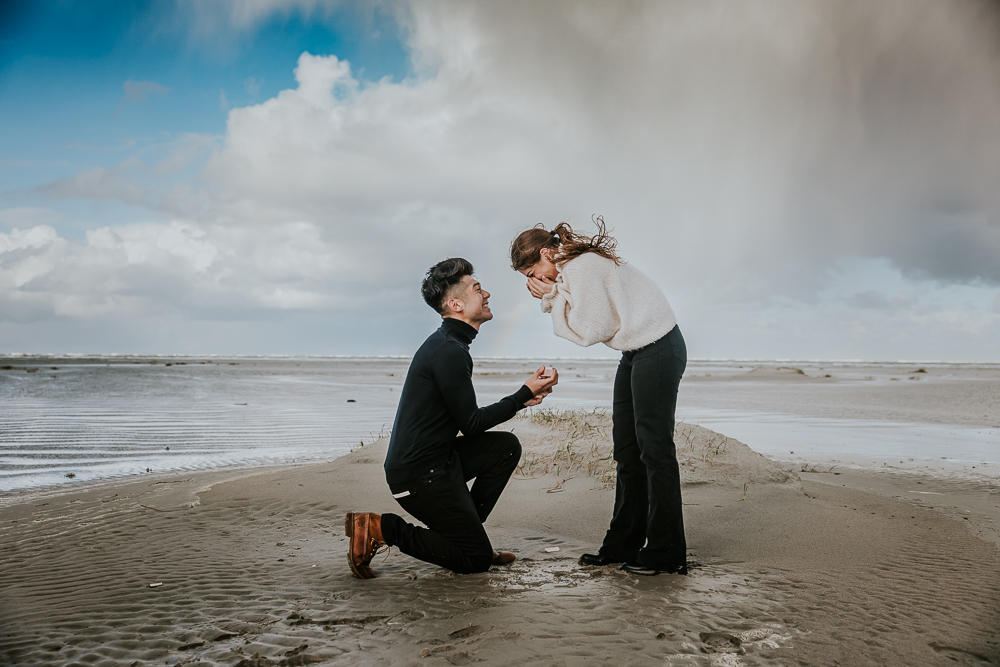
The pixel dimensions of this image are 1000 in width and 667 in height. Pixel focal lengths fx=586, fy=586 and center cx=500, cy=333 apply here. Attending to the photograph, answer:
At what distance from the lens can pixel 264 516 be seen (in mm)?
4945

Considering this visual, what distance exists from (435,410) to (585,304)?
1.08m

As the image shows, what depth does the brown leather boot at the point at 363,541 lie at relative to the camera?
3357mm

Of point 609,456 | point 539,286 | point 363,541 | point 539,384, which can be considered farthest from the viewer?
point 609,456

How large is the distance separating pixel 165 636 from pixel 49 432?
9.44 meters

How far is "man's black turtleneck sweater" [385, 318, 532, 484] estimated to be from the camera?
3.40m

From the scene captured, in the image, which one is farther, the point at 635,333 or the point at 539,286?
the point at 539,286

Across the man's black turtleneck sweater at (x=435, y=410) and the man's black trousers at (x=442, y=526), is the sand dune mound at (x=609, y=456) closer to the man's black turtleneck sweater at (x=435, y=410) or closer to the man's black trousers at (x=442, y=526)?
the man's black trousers at (x=442, y=526)

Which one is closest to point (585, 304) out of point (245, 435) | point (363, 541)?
point (363, 541)

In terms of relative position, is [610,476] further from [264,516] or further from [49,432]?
[49,432]

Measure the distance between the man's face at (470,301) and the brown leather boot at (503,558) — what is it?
1434mm

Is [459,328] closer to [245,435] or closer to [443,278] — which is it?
[443,278]

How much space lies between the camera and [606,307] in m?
3.42

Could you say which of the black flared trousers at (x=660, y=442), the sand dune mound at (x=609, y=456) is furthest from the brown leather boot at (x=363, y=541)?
the sand dune mound at (x=609, y=456)

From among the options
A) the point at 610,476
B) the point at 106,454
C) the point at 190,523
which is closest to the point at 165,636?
the point at 190,523
